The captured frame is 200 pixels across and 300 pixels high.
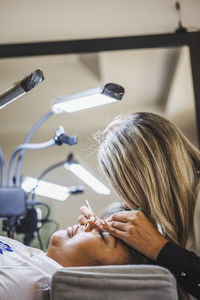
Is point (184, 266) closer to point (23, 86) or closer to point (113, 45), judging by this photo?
point (23, 86)

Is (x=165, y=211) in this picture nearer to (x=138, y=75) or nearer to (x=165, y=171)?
(x=165, y=171)

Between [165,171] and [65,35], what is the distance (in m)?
1.26

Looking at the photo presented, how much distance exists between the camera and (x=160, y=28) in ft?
6.93

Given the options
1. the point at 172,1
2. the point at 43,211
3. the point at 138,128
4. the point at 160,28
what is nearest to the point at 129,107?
the point at 160,28

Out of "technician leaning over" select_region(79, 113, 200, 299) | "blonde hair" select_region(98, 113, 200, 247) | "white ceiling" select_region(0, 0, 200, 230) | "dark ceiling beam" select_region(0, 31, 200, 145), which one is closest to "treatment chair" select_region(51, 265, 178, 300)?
"technician leaning over" select_region(79, 113, 200, 299)

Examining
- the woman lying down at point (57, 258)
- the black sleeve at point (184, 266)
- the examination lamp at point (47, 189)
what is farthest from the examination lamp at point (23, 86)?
the examination lamp at point (47, 189)

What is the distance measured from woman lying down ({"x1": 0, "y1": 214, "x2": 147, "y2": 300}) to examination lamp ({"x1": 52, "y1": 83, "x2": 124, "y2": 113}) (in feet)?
1.51

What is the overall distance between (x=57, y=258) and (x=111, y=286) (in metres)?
0.39

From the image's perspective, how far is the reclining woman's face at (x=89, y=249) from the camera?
3.65 feet

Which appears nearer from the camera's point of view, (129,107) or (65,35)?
(65,35)

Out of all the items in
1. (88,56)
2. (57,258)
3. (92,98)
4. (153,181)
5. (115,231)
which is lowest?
(57,258)

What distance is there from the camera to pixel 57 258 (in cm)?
Answer: 119

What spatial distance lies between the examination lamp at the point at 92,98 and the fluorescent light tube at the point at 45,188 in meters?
0.45

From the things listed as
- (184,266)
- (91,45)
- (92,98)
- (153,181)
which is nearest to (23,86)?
(92,98)
